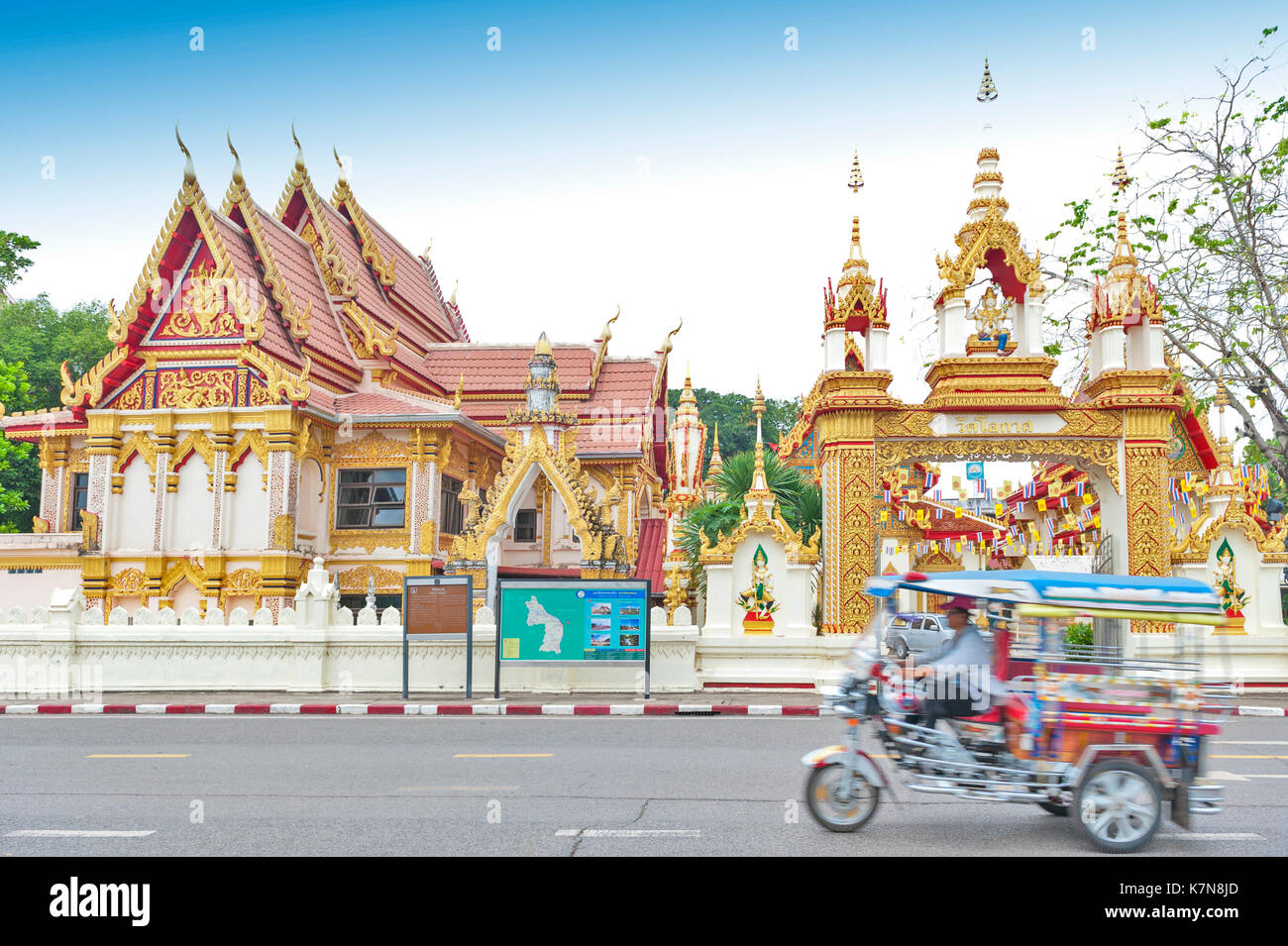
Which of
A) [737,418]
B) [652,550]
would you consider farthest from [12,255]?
[737,418]

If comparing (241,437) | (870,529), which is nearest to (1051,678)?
(870,529)

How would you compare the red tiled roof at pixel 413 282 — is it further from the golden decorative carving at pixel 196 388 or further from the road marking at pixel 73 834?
the road marking at pixel 73 834

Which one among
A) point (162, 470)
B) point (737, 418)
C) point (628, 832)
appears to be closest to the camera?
point (628, 832)

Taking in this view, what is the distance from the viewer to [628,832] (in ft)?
23.1

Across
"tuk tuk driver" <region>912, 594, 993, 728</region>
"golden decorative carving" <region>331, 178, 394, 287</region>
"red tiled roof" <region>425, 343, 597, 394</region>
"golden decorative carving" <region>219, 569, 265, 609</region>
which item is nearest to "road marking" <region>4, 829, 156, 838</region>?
"tuk tuk driver" <region>912, 594, 993, 728</region>

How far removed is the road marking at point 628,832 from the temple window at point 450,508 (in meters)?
17.3

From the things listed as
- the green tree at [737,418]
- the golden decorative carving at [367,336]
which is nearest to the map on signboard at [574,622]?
the golden decorative carving at [367,336]

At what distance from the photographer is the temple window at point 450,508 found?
24359 millimetres

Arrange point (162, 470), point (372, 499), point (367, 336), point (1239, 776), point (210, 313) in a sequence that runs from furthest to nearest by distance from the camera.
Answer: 1. point (367, 336)
2. point (372, 499)
3. point (210, 313)
4. point (162, 470)
5. point (1239, 776)

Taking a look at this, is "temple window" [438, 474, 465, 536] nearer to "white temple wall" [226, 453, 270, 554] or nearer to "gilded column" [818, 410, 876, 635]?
"white temple wall" [226, 453, 270, 554]

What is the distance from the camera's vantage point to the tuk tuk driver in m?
7.05

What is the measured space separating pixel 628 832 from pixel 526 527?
2064 centimetres

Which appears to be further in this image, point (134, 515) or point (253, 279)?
point (253, 279)

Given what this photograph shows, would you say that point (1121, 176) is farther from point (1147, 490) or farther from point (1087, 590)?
point (1087, 590)
